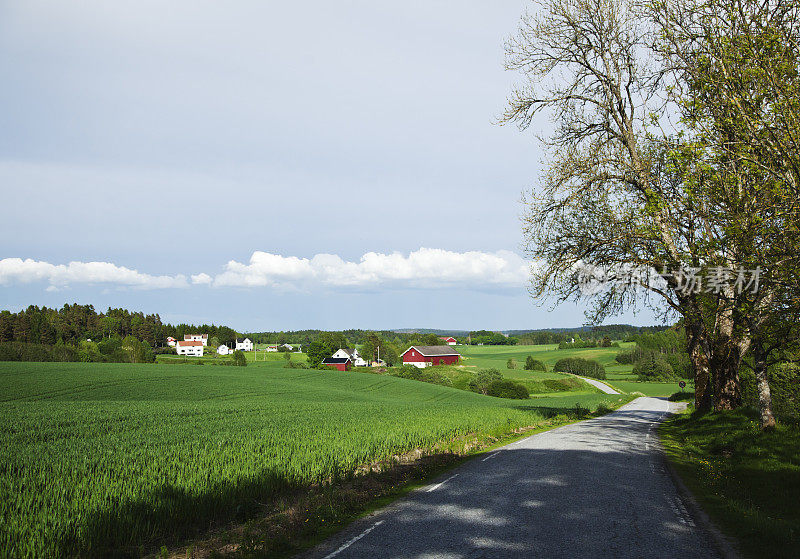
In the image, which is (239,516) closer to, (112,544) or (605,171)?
(112,544)

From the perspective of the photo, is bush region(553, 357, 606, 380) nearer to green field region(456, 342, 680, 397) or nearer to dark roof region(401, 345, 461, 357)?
green field region(456, 342, 680, 397)

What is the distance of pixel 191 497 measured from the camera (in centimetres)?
851

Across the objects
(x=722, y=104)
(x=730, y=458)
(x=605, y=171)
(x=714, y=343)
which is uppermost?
(x=605, y=171)

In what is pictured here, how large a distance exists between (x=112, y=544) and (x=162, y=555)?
0.90 meters

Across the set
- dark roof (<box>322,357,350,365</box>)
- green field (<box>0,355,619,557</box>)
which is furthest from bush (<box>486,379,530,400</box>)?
dark roof (<box>322,357,350,365</box>)

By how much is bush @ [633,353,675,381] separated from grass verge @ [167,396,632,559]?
111 meters

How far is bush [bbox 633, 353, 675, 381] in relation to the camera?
11038 centimetres

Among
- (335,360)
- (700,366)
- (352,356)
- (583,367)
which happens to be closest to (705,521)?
(700,366)

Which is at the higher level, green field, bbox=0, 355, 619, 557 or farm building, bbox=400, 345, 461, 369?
green field, bbox=0, 355, 619, 557

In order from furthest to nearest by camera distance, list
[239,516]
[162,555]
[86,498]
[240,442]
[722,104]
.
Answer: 1. [240,442]
2. [722,104]
3. [239,516]
4. [86,498]
5. [162,555]

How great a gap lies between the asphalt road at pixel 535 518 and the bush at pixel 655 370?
110308mm

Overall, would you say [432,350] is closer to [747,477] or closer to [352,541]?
[747,477]

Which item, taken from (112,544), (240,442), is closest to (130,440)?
(240,442)

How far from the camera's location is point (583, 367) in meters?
117
